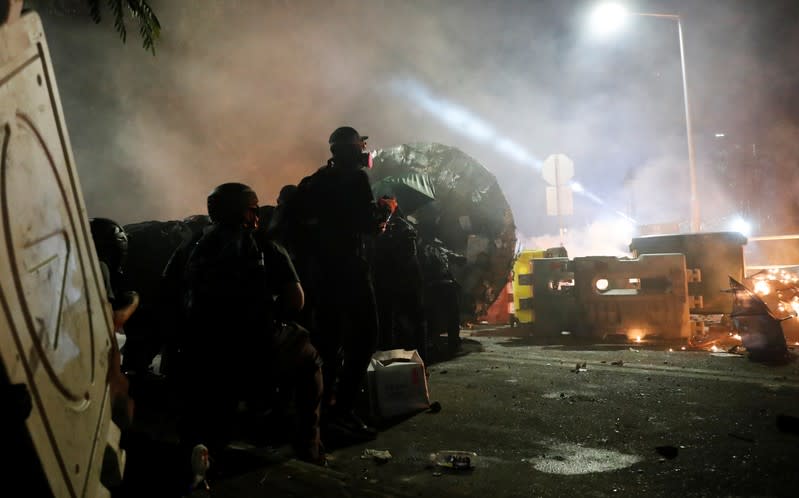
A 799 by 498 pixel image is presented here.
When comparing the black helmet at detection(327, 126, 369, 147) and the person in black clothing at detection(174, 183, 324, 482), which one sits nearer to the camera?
the person in black clothing at detection(174, 183, 324, 482)

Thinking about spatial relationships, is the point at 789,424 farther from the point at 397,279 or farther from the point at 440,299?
the point at 440,299

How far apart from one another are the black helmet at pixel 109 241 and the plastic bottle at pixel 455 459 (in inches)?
90.0

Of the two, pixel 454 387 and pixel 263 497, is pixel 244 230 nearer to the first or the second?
pixel 263 497

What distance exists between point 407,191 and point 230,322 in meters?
4.40

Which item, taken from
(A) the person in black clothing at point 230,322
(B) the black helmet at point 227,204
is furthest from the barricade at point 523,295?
(B) the black helmet at point 227,204

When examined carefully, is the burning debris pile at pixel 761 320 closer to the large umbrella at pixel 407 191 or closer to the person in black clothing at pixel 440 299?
the person in black clothing at pixel 440 299

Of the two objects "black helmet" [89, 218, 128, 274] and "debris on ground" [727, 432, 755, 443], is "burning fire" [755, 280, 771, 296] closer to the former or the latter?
"debris on ground" [727, 432, 755, 443]

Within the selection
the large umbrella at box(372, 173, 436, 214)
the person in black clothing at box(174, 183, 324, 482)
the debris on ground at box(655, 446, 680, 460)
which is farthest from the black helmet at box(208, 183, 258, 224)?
the large umbrella at box(372, 173, 436, 214)

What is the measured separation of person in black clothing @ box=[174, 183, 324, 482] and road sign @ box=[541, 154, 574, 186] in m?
9.98

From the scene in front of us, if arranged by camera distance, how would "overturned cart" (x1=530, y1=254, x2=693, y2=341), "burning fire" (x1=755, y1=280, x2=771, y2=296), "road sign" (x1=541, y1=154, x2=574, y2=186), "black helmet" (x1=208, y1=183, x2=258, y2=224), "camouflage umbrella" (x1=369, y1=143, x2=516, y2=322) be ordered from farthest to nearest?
"road sign" (x1=541, y1=154, x2=574, y2=186) → "camouflage umbrella" (x1=369, y1=143, x2=516, y2=322) → "overturned cart" (x1=530, y1=254, x2=693, y2=341) → "burning fire" (x1=755, y1=280, x2=771, y2=296) → "black helmet" (x1=208, y1=183, x2=258, y2=224)

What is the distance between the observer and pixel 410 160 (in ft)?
30.2

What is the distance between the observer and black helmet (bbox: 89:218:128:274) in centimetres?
341

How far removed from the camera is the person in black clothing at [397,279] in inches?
215

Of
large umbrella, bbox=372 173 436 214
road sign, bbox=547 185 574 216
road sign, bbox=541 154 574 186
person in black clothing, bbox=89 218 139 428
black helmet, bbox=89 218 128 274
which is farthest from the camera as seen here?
road sign, bbox=547 185 574 216
